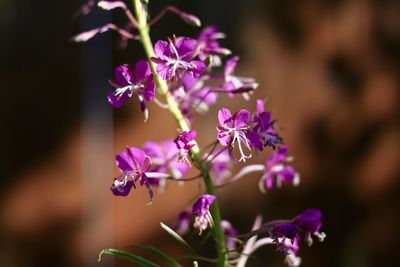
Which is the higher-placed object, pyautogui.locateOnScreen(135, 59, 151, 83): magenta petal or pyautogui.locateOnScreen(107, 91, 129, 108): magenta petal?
pyautogui.locateOnScreen(135, 59, 151, 83): magenta petal

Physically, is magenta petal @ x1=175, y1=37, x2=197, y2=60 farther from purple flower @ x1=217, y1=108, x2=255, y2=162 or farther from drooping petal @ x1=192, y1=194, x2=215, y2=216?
drooping petal @ x1=192, y1=194, x2=215, y2=216

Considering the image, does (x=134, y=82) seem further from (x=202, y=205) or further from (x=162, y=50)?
→ (x=202, y=205)

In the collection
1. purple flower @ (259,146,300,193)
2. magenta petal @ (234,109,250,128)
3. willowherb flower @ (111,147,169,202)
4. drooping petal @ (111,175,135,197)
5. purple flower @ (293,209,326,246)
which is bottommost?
purple flower @ (293,209,326,246)

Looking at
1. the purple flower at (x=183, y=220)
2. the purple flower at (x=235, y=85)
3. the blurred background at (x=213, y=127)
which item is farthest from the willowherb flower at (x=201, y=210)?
the blurred background at (x=213, y=127)

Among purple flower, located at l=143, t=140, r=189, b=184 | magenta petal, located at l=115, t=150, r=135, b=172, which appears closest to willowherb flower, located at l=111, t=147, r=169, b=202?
magenta petal, located at l=115, t=150, r=135, b=172

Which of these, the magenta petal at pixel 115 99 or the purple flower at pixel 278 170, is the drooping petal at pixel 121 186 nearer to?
the magenta petal at pixel 115 99

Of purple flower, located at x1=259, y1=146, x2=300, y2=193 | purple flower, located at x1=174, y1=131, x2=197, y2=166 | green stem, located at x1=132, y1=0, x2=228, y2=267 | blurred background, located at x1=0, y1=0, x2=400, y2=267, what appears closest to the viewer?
purple flower, located at x1=174, y1=131, x2=197, y2=166

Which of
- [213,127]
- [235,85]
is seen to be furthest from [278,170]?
[213,127]
